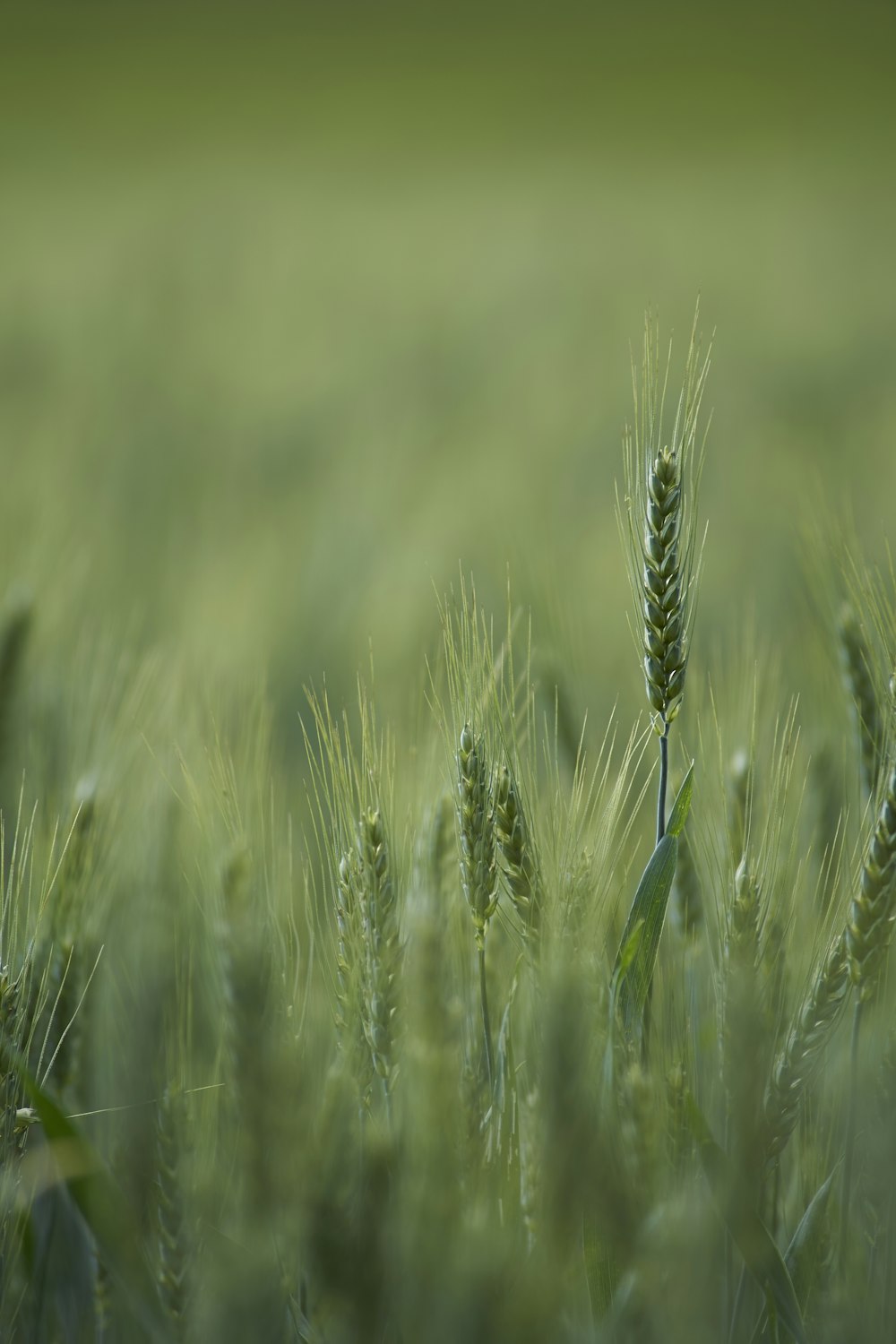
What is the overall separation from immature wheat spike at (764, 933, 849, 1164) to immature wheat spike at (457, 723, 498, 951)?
207mm

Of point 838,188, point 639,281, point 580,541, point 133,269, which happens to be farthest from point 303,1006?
point 838,188

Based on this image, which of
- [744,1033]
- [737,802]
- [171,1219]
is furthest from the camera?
[737,802]

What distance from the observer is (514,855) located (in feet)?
2.18

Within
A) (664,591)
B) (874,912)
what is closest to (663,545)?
(664,591)

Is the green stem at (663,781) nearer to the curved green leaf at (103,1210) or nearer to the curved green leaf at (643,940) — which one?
the curved green leaf at (643,940)

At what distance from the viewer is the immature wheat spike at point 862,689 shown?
843 mm

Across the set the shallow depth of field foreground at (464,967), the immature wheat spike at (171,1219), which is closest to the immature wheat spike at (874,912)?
the shallow depth of field foreground at (464,967)

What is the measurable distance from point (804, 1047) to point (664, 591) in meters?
0.31

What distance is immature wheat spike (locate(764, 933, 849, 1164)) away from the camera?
60 cm

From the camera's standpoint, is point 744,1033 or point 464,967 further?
point 464,967

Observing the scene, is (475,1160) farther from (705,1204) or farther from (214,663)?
(214,663)

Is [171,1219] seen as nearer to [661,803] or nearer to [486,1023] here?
[486,1023]

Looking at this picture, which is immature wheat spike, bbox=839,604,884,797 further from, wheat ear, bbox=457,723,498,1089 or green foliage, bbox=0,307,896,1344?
wheat ear, bbox=457,723,498,1089

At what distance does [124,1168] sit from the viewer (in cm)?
65
